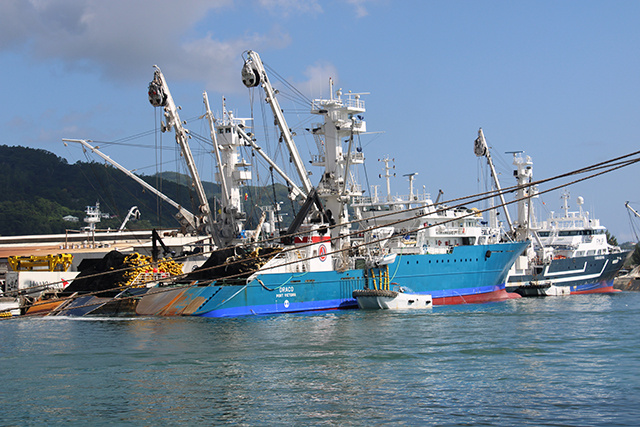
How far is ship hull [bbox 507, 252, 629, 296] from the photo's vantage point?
1996 inches

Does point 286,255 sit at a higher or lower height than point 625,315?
higher

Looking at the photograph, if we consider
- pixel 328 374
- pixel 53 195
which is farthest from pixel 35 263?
pixel 53 195

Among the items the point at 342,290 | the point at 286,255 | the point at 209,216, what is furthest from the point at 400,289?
the point at 209,216

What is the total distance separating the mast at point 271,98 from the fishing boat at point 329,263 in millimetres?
54

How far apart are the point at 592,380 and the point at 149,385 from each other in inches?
387

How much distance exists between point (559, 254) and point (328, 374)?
44225 millimetres

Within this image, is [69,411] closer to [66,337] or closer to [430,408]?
[430,408]

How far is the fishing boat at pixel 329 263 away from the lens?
31.1m

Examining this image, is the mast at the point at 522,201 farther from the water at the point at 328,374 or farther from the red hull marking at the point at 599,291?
the water at the point at 328,374

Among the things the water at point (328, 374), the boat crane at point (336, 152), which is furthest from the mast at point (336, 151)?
the water at point (328, 374)

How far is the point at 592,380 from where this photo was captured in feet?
49.5

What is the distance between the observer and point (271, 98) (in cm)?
3688

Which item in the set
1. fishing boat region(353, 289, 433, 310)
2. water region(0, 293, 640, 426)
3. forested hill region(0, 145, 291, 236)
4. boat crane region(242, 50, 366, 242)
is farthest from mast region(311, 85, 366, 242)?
forested hill region(0, 145, 291, 236)

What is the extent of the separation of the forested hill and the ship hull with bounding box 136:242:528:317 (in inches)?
3028
